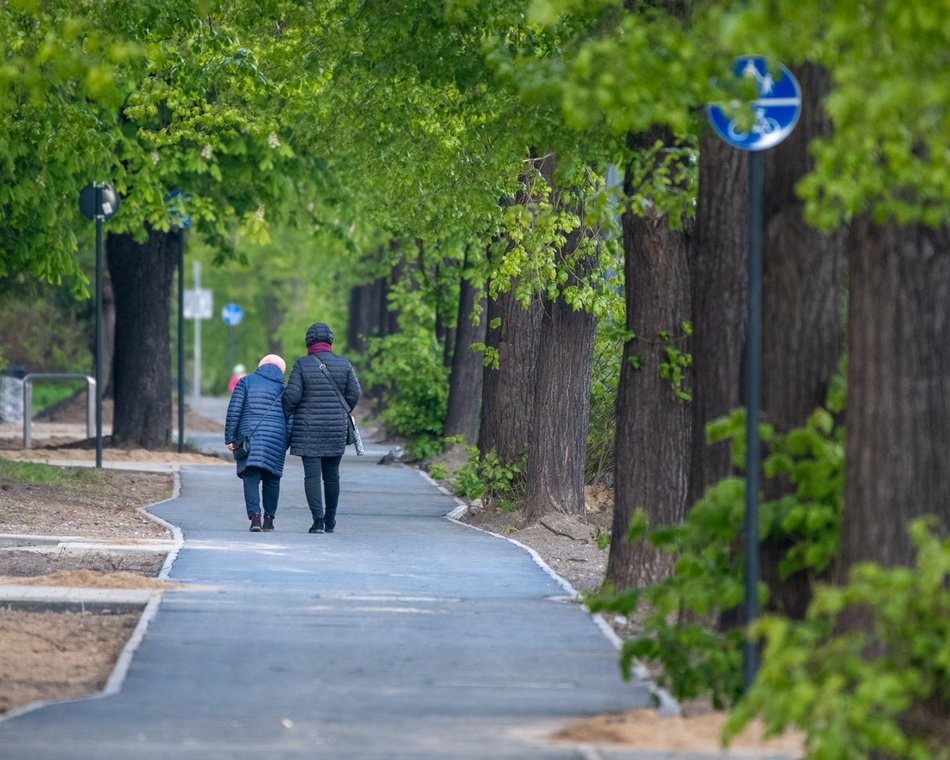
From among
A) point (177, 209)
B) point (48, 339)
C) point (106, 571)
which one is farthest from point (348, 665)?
point (48, 339)

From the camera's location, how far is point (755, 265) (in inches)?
297

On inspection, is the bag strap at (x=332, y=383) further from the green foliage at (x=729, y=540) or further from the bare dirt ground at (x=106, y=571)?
the green foliage at (x=729, y=540)

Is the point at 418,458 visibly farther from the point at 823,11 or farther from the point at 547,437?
the point at 823,11

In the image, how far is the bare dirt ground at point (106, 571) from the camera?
7910 millimetres

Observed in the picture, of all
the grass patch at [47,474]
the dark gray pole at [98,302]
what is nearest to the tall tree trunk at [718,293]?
the grass patch at [47,474]

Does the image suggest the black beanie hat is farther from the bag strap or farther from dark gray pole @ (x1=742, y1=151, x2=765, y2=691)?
dark gray pole @ (x1=742, y1=151, x2=765, y2=691)

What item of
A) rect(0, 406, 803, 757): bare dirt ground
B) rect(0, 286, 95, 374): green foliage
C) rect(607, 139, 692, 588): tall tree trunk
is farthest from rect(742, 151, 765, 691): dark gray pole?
rect(0, 286, 95, 374): green foliage

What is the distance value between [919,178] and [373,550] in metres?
9.95

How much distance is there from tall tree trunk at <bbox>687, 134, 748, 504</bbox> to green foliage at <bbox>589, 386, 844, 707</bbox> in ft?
5.54

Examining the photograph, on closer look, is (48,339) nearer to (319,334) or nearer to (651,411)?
(319,334)

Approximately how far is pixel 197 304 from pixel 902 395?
177ft

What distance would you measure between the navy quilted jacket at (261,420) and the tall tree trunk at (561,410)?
2484 millimetres

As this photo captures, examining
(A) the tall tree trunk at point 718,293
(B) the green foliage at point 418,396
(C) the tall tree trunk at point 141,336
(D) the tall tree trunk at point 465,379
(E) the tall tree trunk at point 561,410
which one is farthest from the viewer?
(B) the green foliage at point 418,396

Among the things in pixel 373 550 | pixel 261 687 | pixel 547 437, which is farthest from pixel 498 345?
pixel 261 687
